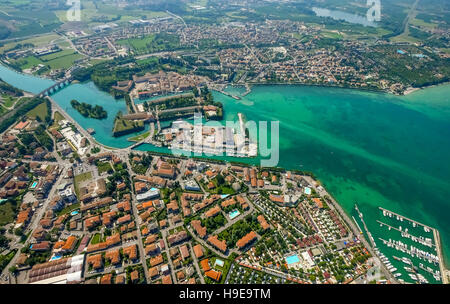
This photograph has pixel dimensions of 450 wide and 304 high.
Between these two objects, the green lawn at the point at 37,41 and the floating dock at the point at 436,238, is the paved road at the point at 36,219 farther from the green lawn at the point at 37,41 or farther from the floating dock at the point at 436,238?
the green lawn at the point at 37,41

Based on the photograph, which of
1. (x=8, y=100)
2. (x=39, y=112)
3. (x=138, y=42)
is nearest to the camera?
(x=39, y=112)

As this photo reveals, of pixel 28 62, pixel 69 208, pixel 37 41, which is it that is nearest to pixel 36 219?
pixel 69 208

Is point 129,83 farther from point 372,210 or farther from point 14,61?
point 372,210

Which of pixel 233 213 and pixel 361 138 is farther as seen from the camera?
pixel 361 138

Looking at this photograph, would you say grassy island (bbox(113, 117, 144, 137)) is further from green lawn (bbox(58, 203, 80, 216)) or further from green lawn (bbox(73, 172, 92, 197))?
green lawn (bbox(58, 203, 80, 216))

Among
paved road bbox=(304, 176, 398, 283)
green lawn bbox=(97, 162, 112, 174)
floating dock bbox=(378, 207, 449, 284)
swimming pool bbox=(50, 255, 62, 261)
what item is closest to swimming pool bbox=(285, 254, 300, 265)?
paved road bbox=(304, 176, 398, 283)

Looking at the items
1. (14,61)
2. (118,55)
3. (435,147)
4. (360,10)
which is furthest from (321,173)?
(360,10)

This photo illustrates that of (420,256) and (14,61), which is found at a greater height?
(14,61)

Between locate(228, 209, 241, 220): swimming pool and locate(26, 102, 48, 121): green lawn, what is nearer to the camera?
locate(228, 209, 241, 220): swimming pool

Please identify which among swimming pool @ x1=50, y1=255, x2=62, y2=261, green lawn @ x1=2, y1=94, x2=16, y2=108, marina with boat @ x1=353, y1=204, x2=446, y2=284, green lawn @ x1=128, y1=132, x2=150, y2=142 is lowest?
marina with boat @ x1=353, y1=204, x2=446, y2=284

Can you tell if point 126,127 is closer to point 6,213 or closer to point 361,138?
point 6,213
